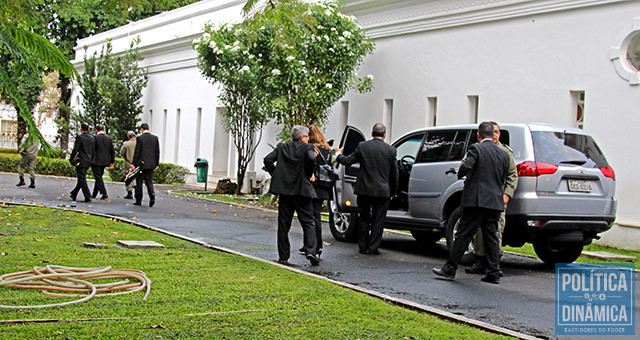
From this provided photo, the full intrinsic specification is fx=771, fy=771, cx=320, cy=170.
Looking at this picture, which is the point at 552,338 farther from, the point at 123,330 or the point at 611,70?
the point at 611,70

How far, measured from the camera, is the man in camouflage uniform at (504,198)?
993 centimetres

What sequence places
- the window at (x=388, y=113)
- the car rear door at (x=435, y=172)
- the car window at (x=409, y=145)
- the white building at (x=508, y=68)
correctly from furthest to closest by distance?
the window at (x=388, y=113) < the white building at (x=508, y=68) < the car window at (x=409, y=145) < the car rear door at (x=435, y=172)

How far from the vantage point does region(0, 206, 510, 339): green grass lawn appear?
606 cm

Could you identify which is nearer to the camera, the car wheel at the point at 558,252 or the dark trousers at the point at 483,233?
the dark trousers at the point at 483,233

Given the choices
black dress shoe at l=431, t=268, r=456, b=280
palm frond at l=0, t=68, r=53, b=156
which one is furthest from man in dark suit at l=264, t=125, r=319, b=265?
palm frond at l=0, t=68, r=53, b=156

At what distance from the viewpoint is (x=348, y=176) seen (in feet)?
43.0

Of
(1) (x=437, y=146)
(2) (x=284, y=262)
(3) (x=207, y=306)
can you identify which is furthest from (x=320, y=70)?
(3) (x=207, y=306)

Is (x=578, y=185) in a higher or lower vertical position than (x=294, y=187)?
higher

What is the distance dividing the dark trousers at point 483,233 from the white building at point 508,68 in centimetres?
652

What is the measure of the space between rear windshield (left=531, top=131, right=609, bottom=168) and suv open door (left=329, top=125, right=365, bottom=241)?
10.3 ft

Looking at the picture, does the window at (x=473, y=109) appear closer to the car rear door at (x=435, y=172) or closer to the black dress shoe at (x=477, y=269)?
the car rear door at (x=435, y=172)

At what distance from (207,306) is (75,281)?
1.47 meters

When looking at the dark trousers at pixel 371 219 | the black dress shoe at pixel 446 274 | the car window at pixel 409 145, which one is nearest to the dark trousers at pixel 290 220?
the dark trousers at pixel 371 219

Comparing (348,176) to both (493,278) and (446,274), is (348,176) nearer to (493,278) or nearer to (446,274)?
(446,274)
